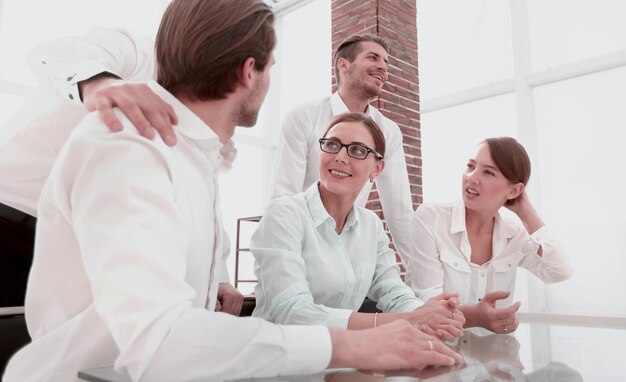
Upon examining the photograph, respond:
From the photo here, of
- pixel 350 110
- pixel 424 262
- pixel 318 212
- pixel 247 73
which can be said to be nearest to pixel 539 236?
pixel 424 262

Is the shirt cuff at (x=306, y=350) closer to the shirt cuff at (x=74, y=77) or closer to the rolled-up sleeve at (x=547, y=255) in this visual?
the shirt cuff at (x=74, y=77)

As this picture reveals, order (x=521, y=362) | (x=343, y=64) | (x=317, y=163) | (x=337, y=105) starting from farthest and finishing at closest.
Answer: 1. (x=343, y=64)
2. (x=337, y=105)
3. (x=317, y=163)
4. (x=521, y=362)

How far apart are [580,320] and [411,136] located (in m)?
1.98

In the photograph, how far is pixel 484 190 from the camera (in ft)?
6.68

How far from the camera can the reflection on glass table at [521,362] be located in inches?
25.5

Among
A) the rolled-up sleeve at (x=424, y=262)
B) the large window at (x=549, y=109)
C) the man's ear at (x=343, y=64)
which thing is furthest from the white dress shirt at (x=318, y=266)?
the large window at (x=549, y=109)

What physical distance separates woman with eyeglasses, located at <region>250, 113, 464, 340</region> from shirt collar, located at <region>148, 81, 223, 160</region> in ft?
1.61

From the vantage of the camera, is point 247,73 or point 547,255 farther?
point 547,255

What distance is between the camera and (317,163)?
7.51 ft

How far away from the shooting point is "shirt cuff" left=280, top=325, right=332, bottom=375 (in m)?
0.64

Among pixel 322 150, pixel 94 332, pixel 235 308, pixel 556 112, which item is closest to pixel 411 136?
pixel 556 112

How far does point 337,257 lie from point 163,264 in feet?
3.03

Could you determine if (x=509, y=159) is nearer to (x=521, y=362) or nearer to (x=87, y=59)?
(x=521, y=362)

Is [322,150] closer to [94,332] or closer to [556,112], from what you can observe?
[94,332]
